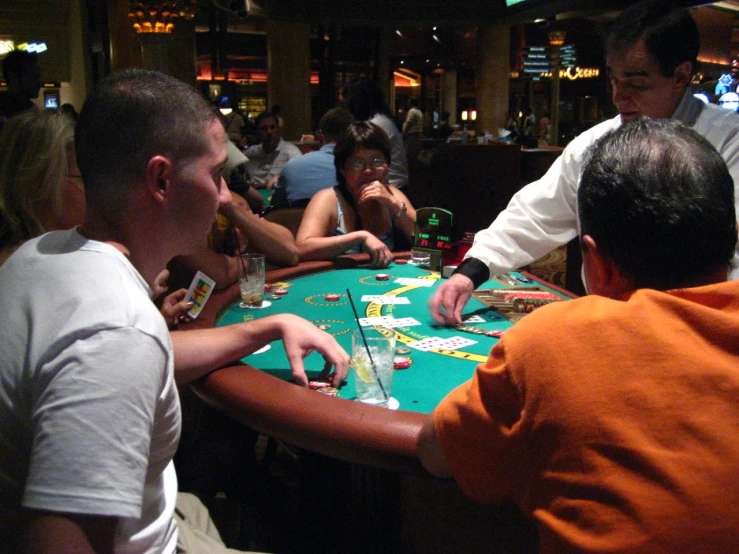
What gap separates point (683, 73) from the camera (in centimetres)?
209

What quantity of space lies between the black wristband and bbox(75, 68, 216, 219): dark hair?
1229 millimetres

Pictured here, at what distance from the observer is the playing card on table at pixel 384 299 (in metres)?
2.29

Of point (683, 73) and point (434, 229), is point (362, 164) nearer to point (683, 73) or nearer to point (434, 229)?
point (434, 229)

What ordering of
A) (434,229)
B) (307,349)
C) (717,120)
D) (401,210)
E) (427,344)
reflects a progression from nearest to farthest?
1. (307,349)
2. (427,344)
3. (717,120)
4. (434,229)
5. (401,210)

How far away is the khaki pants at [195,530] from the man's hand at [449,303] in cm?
87

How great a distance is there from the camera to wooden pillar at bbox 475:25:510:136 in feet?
49.0

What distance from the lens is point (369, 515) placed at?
5.22ft

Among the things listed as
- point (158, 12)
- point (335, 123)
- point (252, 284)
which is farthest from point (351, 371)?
point (158, 12)

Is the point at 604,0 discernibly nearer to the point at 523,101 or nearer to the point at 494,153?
the point at 494,153

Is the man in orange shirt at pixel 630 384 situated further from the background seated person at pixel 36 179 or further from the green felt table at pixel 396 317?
the background seated person at pixel 36 179

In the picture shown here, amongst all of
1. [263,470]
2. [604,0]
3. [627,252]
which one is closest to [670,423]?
[627,252]

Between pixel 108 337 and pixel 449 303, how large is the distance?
1318 millimetres

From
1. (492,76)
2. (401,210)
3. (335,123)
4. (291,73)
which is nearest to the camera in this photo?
(401,210)

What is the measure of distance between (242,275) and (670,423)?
176 cm
